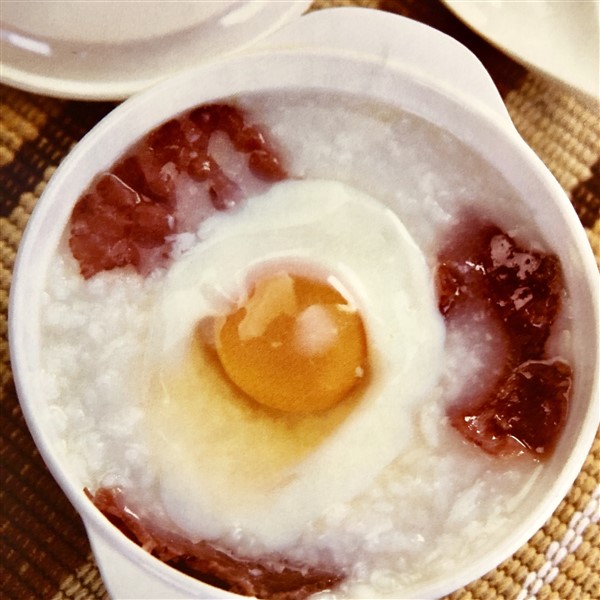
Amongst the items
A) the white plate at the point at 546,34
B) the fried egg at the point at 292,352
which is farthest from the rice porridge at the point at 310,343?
the white plate at the point at 546,34

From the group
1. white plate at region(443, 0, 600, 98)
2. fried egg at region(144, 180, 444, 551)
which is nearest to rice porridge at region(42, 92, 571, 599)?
fried egg at region(144, 180, 444, 551)

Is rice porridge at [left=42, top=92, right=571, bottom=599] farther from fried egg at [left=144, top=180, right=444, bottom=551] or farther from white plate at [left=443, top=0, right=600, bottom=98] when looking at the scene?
white plate at [left=443, top=0, right=600, bottom=98]

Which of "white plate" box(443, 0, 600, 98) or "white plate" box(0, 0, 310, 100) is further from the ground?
"white plate" box(443, 0, 600, 98)

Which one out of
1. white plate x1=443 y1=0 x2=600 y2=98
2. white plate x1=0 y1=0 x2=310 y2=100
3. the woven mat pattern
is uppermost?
white plate x1=443 y1=0 x2=600 y2=98

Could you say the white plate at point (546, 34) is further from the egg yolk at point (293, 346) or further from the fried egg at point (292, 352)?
the egg yolk at point (293, 346)

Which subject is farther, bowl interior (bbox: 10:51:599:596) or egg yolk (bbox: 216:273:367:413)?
egg yolk (bbox: 216:273:367:413)

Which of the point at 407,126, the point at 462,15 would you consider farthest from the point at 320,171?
the point at 462,15

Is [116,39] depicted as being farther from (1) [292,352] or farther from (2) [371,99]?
(1) [292,352]
